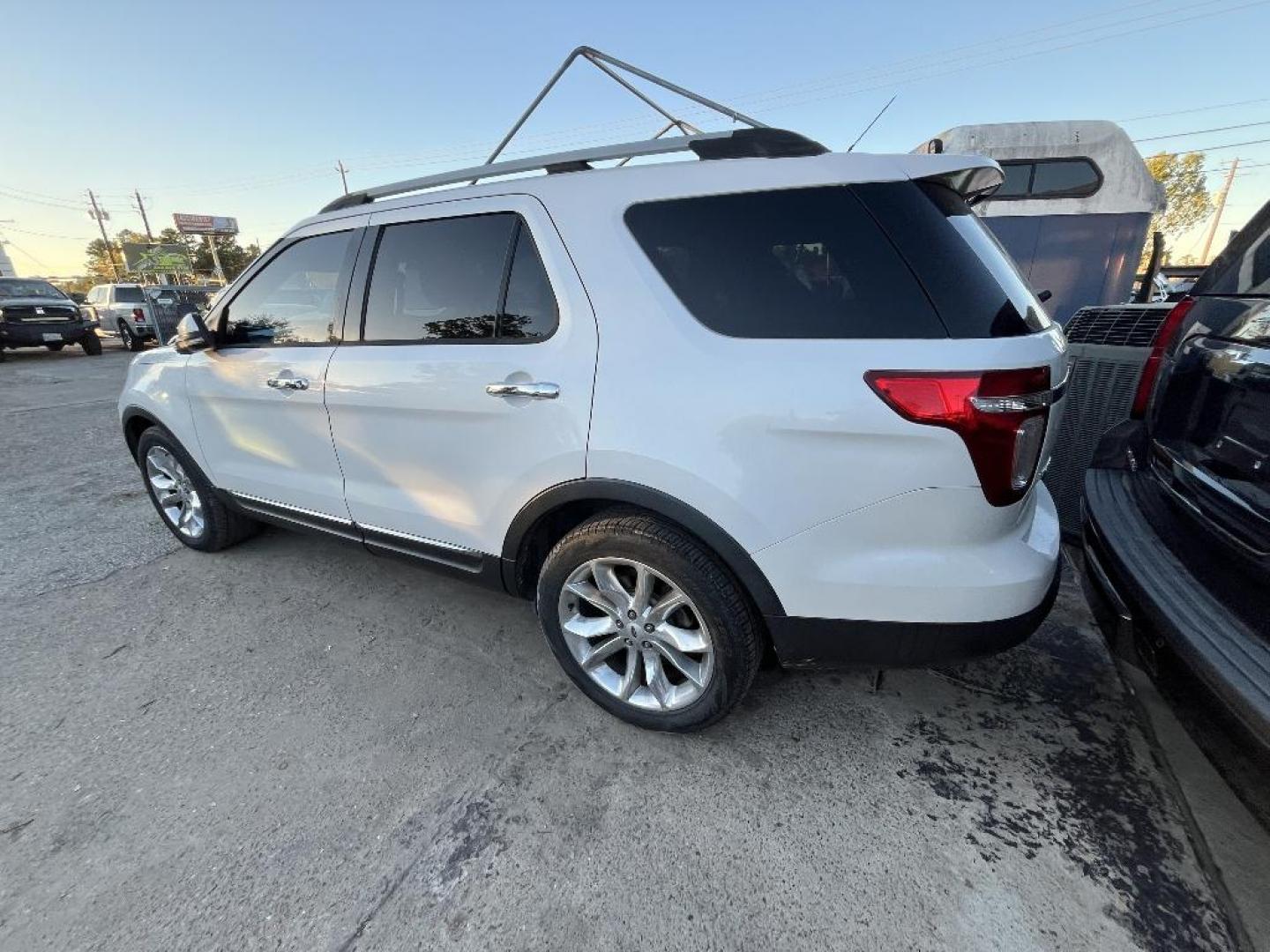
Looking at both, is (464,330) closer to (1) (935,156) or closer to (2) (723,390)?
(2) (723,390)

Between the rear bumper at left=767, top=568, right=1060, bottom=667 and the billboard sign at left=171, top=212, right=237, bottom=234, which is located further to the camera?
the billboard sign at left=171, top=212, right=237, bottom=234

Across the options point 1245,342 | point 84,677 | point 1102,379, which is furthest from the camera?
point 1102,379

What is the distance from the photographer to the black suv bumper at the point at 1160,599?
125cm

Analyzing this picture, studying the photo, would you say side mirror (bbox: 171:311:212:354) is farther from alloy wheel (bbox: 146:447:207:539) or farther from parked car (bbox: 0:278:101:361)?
parked car (bbox: 0:278:101:361)

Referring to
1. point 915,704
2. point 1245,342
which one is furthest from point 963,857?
point 1245,342

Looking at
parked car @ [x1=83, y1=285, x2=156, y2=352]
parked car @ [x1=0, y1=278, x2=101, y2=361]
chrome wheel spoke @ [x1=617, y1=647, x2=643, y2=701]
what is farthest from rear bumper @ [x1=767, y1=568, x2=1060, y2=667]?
parked car @ [x1=83, y1=285, x2=156, y2=352]

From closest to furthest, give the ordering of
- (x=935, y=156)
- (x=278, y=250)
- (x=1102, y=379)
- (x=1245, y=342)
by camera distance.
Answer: (x=1245, y=342) < (x=935, y=156) < (x=278, y=250) < (x=1102, y=379)

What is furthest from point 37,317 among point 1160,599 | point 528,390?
point 1160,599

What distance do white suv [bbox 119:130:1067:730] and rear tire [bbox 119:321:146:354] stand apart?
62.2ft

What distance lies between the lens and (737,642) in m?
1.85

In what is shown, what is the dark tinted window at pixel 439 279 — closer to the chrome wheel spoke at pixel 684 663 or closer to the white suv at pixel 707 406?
the white suv at pixel 707 406

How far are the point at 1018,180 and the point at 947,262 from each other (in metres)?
6.46

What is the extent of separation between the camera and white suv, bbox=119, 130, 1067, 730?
151 cm

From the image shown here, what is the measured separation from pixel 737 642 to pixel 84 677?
278cm
